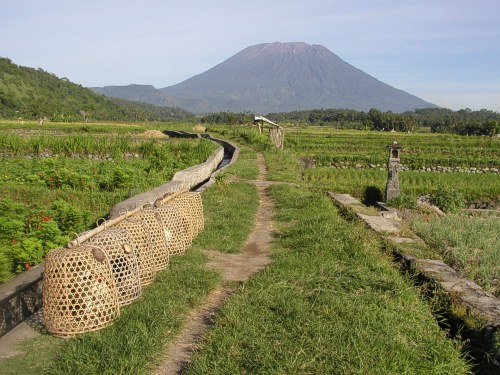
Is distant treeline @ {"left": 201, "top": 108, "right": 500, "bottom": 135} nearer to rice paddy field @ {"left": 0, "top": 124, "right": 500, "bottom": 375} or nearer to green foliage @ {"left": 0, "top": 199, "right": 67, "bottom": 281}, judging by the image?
rice paddy field @ {"left": 0, "top": 124, "right": 500, "bottom": 375}

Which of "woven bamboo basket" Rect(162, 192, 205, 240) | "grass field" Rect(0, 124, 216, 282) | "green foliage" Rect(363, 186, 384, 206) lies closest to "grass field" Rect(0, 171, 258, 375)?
"woven bamboo basket" Rect(162, 192, 205, 240)

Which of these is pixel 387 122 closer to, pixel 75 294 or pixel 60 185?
pixel 60 185

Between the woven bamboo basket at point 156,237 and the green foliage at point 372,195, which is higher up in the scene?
the woven bamboo basket at point 156,237

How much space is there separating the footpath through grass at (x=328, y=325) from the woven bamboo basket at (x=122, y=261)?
0.85m

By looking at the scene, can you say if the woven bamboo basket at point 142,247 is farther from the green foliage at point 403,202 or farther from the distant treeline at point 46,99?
the distant treeline at point 46,99

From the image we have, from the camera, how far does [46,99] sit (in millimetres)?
81188

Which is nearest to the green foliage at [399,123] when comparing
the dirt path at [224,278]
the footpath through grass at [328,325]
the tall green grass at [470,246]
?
the tall green grass at [470,246]

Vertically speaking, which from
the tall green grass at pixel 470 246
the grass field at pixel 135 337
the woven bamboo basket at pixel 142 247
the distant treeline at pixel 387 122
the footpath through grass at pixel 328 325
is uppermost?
the distant treeline at pixel 387 122

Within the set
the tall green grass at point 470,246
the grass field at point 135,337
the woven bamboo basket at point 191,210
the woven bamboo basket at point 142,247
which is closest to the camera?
the grass field at point 135,337

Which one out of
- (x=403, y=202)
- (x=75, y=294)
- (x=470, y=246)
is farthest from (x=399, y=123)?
(x=75, y=294)

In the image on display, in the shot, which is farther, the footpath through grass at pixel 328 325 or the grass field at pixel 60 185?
the grass field at pixel 60 185

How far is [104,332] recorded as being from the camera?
3.71 meters

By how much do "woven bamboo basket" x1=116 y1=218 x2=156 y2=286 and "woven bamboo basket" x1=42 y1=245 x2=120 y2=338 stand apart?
869 mm

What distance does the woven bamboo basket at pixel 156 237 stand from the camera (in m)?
5.09
